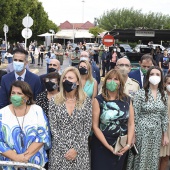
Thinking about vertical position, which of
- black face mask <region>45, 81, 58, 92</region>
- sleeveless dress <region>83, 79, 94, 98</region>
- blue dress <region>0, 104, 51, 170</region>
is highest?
black face mask <region>45, 81, 58, 92</region>

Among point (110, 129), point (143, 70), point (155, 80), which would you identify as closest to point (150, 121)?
point (155, 80)

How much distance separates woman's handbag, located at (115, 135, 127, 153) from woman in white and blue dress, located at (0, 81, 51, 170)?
861 mm

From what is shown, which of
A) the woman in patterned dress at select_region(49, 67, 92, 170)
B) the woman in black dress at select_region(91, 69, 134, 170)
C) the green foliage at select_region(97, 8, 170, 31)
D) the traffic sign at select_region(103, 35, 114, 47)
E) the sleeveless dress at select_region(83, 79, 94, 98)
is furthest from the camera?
the green foliage at select_region(97, 8, 170, 31)

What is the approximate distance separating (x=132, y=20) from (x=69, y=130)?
53087mm

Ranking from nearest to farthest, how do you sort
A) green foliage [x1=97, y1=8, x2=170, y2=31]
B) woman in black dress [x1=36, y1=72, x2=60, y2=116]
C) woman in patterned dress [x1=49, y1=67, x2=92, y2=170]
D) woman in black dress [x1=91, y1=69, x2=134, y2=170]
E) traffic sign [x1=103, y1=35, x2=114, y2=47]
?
woman in patterned dress [x1=49, y1=67, x2=92, y2=170], woman in black dress [x1=91, y1=69, x2=134, y2=170], woman in black dress [x1=36, y1=72, x2=60, y2=116], traffic sign [x1=103, y1=35, x2=114, y2=47], green foliage [x1=97, y1=8, x2=170, y2=31]

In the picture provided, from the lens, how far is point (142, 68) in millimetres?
5762

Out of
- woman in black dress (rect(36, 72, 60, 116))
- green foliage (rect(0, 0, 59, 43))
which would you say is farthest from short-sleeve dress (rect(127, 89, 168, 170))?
green foliage (rect(0, 0, 59, 43))

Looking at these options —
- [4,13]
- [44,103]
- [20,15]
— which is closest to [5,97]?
[44,103]

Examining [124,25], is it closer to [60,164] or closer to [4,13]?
[4,13]

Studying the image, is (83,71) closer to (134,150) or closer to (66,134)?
(134,150)

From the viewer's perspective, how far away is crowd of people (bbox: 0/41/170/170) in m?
3.68

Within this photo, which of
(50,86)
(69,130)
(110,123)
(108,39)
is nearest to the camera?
(69,130)

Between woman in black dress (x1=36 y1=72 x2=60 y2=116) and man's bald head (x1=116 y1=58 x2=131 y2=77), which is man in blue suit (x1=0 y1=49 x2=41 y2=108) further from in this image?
man's bald head (x1=116 y1=58 x2=131 y2=77)

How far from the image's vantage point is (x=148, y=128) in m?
4.46
